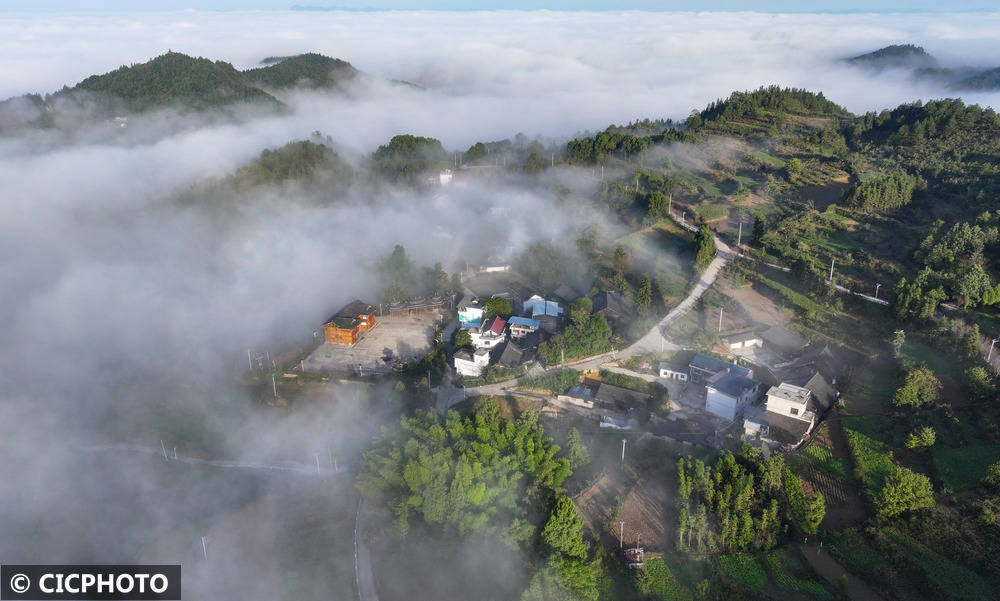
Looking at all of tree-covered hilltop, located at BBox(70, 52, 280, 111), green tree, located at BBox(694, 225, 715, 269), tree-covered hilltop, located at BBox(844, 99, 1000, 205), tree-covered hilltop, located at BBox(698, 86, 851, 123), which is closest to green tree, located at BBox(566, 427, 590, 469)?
green tree, located at BBox(694, 225, 715, 269)

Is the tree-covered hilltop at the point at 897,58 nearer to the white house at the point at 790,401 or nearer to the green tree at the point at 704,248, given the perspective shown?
the green tree at the point at 704,248

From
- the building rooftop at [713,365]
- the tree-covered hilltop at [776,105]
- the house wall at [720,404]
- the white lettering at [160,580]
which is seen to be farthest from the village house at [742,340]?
the tree-covered hilltop at [776,105]

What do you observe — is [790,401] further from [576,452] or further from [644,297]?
[644,297]

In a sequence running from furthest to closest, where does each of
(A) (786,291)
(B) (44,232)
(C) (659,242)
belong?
(B) (44,232) < (C) (659,242) < (A) (786,291)

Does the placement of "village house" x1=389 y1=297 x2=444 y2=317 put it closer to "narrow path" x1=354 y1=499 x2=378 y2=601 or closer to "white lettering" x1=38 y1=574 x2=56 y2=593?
"narrow path" x1=354 y1=499 x2=378 y2=601

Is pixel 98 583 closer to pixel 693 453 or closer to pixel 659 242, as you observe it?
pixel 693 453

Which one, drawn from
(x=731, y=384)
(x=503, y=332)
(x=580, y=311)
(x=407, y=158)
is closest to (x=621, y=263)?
(x=580, y=311)

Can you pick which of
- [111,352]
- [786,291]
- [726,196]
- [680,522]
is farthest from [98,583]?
[726,196]
